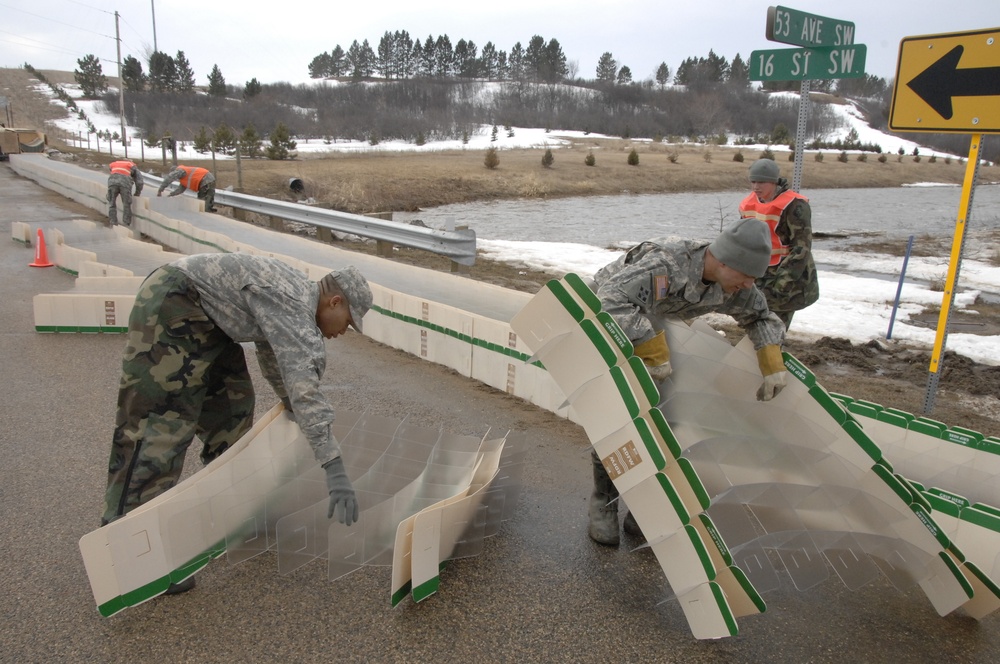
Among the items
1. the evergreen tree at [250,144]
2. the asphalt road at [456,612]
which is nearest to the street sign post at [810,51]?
the asphalt road at [456,612]

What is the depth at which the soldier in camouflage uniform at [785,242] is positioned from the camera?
16.3 feet

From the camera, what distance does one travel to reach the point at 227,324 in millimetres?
3189

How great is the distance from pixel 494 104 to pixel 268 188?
74.0 meters

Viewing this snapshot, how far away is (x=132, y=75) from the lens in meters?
79.1

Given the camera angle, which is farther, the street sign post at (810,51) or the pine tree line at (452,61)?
the pine tree line at (452,61)

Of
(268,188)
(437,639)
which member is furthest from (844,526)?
(268,188)

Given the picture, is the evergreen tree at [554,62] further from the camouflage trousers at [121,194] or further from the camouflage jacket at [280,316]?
the camouflage jacket at [280,316]

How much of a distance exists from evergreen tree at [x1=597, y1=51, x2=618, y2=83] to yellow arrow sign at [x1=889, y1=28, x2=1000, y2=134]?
133m

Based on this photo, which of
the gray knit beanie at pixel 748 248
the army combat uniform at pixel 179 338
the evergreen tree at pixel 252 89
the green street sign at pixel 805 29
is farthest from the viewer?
the evergreen tree at pixel 252 89

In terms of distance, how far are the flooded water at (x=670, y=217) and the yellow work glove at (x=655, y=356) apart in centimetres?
1188

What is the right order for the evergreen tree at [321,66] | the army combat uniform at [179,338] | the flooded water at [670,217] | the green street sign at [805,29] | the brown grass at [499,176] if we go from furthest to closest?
the evergreen tree at [321,66] < the brown grass at [499,176] < the flooded water at [670,217] < the green street sign at [805,29] < the army combat uniform at [179,338]

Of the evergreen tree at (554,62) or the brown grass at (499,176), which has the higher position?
the evergreen tree at (554,62)

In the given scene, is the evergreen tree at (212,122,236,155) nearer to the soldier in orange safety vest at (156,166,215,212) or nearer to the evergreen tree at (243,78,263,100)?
the soldier in orange safety vest at (156,166,215,212)

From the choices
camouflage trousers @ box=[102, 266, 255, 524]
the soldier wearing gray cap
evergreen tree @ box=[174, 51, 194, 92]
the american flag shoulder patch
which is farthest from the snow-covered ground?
evergreen tree @ box=[174, 51, 194, 92]
